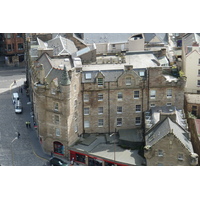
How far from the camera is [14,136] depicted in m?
110

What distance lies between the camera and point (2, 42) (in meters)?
158

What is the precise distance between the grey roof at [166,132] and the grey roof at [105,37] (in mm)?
34412

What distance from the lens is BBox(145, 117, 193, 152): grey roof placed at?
3596 inches

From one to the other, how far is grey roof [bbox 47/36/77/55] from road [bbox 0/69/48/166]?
17412 millimetres

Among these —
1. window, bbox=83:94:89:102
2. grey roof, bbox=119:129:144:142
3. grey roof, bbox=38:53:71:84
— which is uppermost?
grey roof, bbox=38:53:71:84

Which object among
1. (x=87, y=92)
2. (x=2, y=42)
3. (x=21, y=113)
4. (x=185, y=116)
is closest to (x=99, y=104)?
(x=87, y=92)

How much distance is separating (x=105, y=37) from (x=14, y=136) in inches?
1319

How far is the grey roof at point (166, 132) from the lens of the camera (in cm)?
9134

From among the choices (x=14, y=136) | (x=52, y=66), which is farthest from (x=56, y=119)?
(x=14, y=136)

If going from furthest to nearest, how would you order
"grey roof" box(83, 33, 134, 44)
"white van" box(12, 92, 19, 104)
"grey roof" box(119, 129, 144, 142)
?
"white van" box(12, 92, 19, 104)
"grey roof" box(83, 33, 134, 44)
"grey roof" box(119, 129, 144, 142)

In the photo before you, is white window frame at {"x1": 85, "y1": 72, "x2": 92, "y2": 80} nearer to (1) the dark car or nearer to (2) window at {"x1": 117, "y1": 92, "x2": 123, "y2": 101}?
(2) window at {"x1": 117, "y1": 92, "x2": 123, "y2": 101}

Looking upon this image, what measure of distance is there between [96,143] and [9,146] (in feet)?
59.2

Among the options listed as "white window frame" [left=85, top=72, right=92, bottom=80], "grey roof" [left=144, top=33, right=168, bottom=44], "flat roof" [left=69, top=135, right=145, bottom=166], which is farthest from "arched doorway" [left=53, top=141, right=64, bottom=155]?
"grey roof" [left=144, top=33, right=168, bottom=44]

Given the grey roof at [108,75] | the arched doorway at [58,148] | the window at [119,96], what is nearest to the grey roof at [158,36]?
the grey roof at [108,75]
